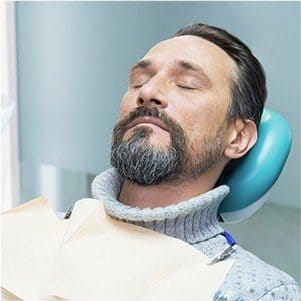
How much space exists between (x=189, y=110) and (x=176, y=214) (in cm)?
21

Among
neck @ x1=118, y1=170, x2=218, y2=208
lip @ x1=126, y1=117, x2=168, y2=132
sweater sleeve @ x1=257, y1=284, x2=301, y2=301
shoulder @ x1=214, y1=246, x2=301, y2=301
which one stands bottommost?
sweater sleeve @ x1=257, y1=284, x2=301, y2=301

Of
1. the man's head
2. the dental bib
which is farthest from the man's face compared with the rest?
the dental bib

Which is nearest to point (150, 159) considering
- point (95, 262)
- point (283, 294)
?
point (95, 262)

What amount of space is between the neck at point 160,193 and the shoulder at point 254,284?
164 millimetres

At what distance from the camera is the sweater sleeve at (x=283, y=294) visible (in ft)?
2.66

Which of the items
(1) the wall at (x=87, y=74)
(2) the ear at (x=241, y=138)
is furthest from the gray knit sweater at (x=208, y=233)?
(1) the wall at (x=87, y=74)

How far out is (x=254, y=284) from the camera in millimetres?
818

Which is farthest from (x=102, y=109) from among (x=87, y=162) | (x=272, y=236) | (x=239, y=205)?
(x=239, y=205)

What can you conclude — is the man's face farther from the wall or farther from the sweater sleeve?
the wall

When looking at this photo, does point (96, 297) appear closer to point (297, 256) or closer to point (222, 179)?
point (222, 179)

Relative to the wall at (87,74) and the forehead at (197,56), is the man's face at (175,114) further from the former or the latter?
the wall at (87,74)

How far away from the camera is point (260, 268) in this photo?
0.87 m

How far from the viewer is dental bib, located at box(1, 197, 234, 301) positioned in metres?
0.77

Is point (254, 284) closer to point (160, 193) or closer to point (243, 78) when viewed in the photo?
point (160, 193)
